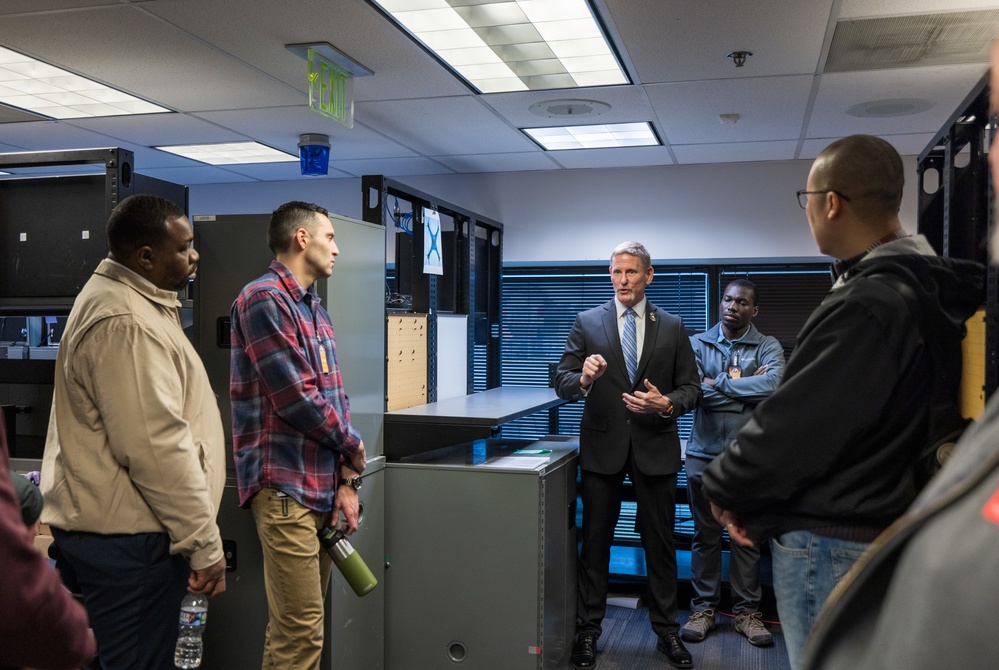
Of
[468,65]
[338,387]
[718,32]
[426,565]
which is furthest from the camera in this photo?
[468,65]

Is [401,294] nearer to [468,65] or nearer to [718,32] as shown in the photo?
[468,65]

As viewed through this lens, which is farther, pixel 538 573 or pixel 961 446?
pixel 538 573

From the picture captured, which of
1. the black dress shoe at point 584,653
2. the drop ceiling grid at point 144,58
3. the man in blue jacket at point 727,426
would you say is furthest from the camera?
the man in blue jacket at point 727,426

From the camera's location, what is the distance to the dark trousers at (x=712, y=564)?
145 inches

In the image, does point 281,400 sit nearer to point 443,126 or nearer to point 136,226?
point 136,226

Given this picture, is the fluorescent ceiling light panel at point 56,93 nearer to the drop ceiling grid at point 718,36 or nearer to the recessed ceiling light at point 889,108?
the drop ceiling grid at point 718,36

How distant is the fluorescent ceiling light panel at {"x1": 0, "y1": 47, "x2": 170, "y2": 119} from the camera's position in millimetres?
3129

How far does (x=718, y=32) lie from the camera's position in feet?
8.78

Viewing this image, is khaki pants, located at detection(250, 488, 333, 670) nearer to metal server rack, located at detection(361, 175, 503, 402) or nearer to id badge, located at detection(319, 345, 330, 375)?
id badge, located at detection(319, 345, 330, 375)

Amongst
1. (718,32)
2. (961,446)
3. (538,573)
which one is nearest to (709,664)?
(538,573)

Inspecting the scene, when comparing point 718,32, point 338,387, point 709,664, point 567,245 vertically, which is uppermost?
point 718,32

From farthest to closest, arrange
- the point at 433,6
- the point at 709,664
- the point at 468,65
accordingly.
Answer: the point at 709,664
the point at 468,65
the point at 433,6

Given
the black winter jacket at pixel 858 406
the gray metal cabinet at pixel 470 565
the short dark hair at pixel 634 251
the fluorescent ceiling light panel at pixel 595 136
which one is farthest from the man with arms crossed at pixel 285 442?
the fluorescent ceiling light panel at pixel 595 136

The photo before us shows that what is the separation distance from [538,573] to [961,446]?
238cm
